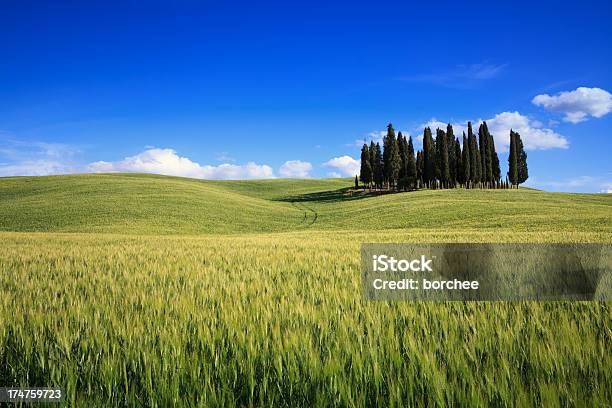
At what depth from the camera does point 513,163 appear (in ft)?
297

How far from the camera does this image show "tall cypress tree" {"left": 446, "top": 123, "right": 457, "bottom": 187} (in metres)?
86.9

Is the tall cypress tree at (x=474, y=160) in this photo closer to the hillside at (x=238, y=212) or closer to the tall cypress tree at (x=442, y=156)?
the tall cypress tree at (x=442, y=156)

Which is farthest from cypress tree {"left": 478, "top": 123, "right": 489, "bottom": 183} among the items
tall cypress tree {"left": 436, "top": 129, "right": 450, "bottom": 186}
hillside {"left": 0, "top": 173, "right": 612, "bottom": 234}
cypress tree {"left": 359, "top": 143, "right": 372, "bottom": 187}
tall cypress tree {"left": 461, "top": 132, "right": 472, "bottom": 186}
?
cypress tree {"left": 359, "top": 143, "right": 372, "bottom": 187}

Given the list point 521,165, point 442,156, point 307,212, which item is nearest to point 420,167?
point 442,156

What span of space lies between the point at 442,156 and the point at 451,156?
4.70 m

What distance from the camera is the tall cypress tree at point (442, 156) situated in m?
82.6

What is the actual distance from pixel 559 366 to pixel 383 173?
91843 millimetres

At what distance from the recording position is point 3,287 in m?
5.57

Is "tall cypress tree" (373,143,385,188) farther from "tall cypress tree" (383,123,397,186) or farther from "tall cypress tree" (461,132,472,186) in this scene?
"tall cypress tree" (461,132,472,186)

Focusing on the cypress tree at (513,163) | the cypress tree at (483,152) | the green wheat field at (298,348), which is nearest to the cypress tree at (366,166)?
the cypress tree at (483,152)

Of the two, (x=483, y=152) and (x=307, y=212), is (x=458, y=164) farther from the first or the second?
(x=307, y=212)

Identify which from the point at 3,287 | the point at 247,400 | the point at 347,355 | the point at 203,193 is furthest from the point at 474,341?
the point at 203,193

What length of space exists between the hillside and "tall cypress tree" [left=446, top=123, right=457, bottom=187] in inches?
685

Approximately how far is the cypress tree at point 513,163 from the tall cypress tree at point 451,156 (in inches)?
607
